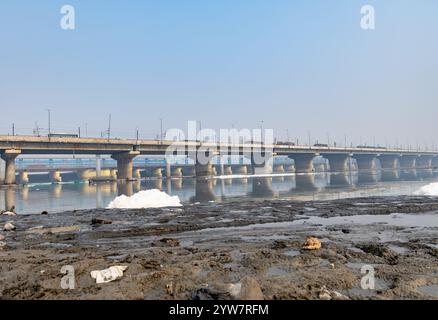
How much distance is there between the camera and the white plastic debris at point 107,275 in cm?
797

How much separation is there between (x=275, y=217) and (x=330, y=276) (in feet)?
40.7

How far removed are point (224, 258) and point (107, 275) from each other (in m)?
3.42

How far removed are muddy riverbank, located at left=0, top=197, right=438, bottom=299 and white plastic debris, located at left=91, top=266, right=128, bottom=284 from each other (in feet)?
0.53

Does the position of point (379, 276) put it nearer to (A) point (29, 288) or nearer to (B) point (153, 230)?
(A) point (29, 288)

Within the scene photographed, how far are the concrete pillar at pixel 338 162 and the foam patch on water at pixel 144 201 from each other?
125 meters

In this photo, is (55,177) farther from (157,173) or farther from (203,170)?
(203,170)

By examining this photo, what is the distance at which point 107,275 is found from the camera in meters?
8.06

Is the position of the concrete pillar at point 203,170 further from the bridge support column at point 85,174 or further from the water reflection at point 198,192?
the bridge support column at point 85,174

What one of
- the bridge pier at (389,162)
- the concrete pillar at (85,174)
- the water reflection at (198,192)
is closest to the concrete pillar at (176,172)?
the concrete pillar at (85,174)

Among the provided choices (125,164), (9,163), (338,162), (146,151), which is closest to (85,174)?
(125,164)

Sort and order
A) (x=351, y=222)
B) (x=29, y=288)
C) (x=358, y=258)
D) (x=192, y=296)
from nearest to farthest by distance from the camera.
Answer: (x=192, y=296)
(x=29, y=288)
(x=358, y=258)
(x=351, y=222)

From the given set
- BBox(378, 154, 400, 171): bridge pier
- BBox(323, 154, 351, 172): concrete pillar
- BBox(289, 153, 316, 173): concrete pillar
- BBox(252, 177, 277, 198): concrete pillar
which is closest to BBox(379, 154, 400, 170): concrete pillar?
BBox(378, 154, 400, 171): bridge pier
